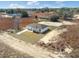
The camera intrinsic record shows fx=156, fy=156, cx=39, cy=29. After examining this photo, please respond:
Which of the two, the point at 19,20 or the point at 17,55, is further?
the point at 19,20

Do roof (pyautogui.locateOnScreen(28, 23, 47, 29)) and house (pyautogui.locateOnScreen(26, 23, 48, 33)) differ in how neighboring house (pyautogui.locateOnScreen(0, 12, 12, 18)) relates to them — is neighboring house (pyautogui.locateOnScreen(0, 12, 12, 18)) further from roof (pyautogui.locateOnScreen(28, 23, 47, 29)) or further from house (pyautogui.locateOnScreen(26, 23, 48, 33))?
roof (pyautogui.locateOnScreen(28, 23, 47, 29))

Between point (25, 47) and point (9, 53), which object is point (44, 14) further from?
point (9, 53)

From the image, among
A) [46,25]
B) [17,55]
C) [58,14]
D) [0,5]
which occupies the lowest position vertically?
[17,55]

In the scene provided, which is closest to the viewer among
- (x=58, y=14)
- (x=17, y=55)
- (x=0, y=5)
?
(x=17, y=55)

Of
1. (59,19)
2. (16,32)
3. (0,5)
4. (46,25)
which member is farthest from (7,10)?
(59,19)

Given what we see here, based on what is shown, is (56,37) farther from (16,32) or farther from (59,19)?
(16,32)

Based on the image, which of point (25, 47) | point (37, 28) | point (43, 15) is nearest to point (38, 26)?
point (37, 28)

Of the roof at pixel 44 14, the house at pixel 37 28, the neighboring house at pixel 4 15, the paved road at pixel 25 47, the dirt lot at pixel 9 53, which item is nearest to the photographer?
the dirt lot at pixel 9 53

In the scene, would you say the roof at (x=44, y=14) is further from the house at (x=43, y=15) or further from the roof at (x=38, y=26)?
the roof at (x=38, y=26)

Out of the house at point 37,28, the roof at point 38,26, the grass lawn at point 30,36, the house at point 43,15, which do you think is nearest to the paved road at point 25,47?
the grass lawn at point 30,36

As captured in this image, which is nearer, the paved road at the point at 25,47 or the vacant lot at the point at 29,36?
the paved road at the point at 25,47

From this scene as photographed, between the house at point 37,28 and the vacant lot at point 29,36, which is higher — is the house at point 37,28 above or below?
above
